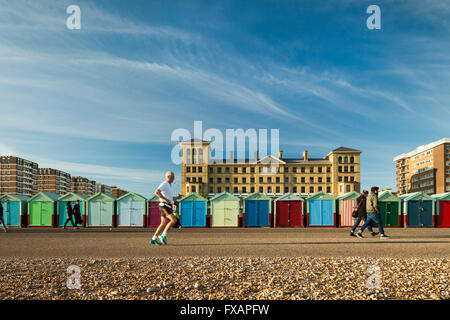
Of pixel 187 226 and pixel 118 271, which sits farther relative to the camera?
pixel 187 226

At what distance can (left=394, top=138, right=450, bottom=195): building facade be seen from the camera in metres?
102

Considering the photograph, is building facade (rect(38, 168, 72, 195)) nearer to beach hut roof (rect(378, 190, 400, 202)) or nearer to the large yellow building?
the large yellow building

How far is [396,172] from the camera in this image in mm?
139875

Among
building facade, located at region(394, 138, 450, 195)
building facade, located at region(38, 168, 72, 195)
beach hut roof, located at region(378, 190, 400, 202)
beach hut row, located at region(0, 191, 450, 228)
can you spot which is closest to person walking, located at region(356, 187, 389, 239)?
beach hut row, located at region(0, 191, 450, 228)

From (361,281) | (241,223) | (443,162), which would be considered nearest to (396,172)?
(443,162)

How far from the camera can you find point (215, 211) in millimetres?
23219

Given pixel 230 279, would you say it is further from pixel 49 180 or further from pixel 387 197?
pixel 49 180

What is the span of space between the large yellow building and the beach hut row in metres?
65.7

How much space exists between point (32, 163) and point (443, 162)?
16130 cm

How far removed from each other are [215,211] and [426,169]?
352 ft

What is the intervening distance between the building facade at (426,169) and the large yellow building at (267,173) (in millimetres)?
30119

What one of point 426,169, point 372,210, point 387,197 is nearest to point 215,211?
point 387,197
